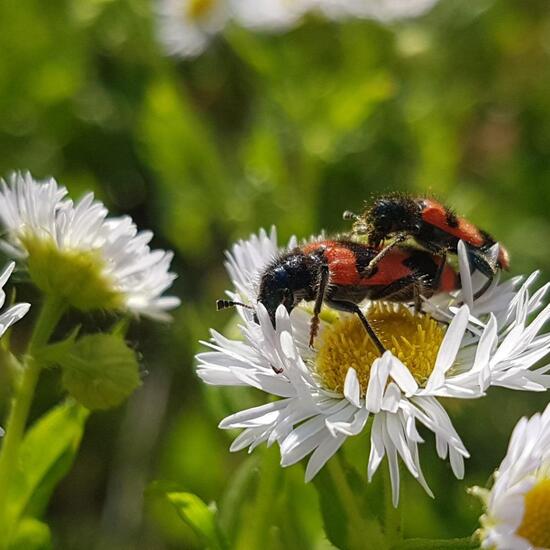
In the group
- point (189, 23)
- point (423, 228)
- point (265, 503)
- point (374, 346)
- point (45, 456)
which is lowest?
point (265, 503)

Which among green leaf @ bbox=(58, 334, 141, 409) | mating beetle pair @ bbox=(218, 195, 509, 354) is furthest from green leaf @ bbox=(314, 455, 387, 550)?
green leaf @ bbox=(58, 334, 141, 409)

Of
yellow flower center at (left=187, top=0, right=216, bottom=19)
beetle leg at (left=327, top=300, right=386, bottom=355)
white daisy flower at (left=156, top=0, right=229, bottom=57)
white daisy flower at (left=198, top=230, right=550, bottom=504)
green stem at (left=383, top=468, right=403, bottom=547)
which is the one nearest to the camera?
white daisy flower at (left=198, top=230, right=550, bottom=504)

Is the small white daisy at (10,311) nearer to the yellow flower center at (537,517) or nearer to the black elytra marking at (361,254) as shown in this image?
the black elytra marking at (361,254)

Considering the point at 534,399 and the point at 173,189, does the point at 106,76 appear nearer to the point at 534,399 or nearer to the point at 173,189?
the point at 173,189

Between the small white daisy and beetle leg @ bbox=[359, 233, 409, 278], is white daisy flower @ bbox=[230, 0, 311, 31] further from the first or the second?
the small white daisy

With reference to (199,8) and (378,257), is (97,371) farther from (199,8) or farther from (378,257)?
(199,8)

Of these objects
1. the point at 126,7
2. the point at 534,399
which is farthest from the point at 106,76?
the point at 534,399

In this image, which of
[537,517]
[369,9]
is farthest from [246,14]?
[537,517]
